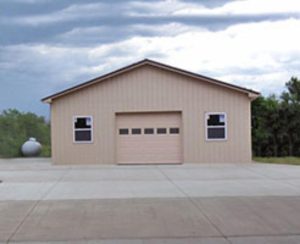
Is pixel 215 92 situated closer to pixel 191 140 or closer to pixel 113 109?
pixel 191 140

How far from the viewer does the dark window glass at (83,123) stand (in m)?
26.1

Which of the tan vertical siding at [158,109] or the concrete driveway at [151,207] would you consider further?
the tan vertical siding at [158,109]

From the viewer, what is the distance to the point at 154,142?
26188mm

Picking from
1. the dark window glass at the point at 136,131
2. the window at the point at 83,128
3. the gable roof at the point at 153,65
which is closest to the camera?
the gable roof at the point at 153,65

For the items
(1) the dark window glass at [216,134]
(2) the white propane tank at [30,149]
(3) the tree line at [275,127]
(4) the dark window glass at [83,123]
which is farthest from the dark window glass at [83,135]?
(3) the tree line at [275,127]

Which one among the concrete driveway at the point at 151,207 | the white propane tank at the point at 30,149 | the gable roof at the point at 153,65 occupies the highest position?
the gable roof at the point at 153,65

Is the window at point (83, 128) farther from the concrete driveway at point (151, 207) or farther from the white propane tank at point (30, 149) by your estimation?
the white propane tank at point (30, 149)

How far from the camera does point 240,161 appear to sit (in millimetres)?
25969

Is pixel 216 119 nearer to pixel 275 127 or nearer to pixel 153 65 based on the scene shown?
pixel 153 65

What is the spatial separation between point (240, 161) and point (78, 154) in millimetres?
7120

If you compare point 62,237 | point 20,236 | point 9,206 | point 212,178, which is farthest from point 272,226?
point 212,178

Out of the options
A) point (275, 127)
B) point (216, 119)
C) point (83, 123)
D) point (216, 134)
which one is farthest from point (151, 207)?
point (275, 127)

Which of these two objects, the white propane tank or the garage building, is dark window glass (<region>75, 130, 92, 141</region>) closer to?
the garage building

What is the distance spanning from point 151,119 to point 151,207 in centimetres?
1369
